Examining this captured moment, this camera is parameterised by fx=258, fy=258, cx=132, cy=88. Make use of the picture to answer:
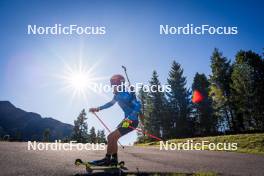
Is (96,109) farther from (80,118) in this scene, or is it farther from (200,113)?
(80,118)

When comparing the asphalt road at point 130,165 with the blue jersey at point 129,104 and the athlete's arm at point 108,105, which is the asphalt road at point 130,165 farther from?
the athlete's arm at point 108,105

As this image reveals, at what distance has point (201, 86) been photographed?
2381 inches

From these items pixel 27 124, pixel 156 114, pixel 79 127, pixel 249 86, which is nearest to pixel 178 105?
pixel 156 114

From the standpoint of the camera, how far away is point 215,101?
5078 cm

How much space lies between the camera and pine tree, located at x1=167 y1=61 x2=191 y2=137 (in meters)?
51.5

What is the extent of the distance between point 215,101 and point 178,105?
7467mm

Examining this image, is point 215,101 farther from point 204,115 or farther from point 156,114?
point 156,114

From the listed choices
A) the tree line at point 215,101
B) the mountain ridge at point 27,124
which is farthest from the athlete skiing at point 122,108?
the mountain ridge at point 27,124

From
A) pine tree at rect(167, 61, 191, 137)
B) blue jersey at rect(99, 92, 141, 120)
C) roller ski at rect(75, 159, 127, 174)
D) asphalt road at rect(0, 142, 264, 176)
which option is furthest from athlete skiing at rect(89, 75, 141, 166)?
pine tree at rect(167, 61, 191, 137)

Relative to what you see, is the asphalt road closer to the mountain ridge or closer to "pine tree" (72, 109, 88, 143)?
"pine tree" (72, 109, 88, 143)

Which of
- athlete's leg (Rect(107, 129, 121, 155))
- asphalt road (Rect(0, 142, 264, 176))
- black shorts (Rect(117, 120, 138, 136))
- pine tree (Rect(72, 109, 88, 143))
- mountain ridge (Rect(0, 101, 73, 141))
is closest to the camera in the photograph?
asphalt road (Rect(0, 142, 264, 176))

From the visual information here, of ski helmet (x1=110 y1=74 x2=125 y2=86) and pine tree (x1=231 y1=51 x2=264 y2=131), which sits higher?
pine tree (x1=231 y1=51 x2=264 y2=131)

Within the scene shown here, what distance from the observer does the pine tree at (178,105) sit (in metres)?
51.5

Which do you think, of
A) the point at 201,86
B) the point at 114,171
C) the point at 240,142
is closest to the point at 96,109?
the point at 114,171
